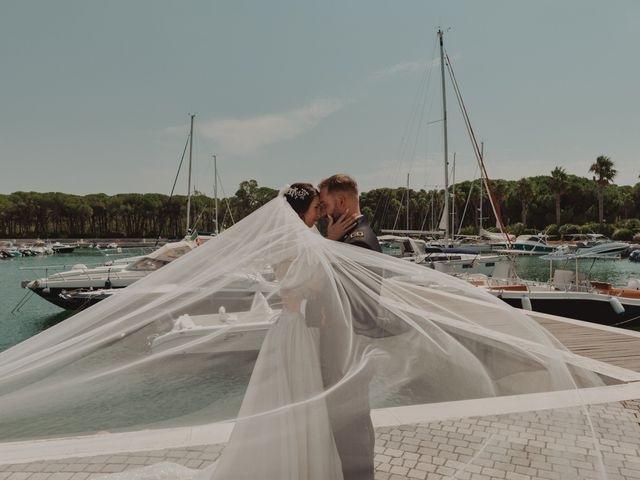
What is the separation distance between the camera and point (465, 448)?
3625 millimetres

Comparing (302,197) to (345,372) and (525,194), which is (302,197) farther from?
(525,194)

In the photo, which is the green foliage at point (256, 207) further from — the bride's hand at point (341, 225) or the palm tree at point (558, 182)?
the bride's hand at point (341, 225)

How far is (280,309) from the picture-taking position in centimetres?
294

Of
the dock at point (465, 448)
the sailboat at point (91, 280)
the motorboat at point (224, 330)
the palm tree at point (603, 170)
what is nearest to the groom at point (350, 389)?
the motorboat at point (224, 330)

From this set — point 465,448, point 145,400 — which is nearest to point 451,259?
point 465,448

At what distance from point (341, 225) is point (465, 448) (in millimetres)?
2046

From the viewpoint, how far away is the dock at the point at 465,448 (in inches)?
115

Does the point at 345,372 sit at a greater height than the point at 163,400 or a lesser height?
greater

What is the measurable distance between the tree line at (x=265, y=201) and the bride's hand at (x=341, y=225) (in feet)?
255

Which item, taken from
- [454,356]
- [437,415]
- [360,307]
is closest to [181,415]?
[360,307]

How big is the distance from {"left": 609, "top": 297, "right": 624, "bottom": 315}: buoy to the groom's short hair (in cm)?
1496

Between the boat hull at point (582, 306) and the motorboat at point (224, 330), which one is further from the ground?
the motorboat at point (224, 330)

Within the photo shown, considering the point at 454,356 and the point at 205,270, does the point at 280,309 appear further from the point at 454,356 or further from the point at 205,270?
the point at 454,356

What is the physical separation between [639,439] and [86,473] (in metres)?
5.02
